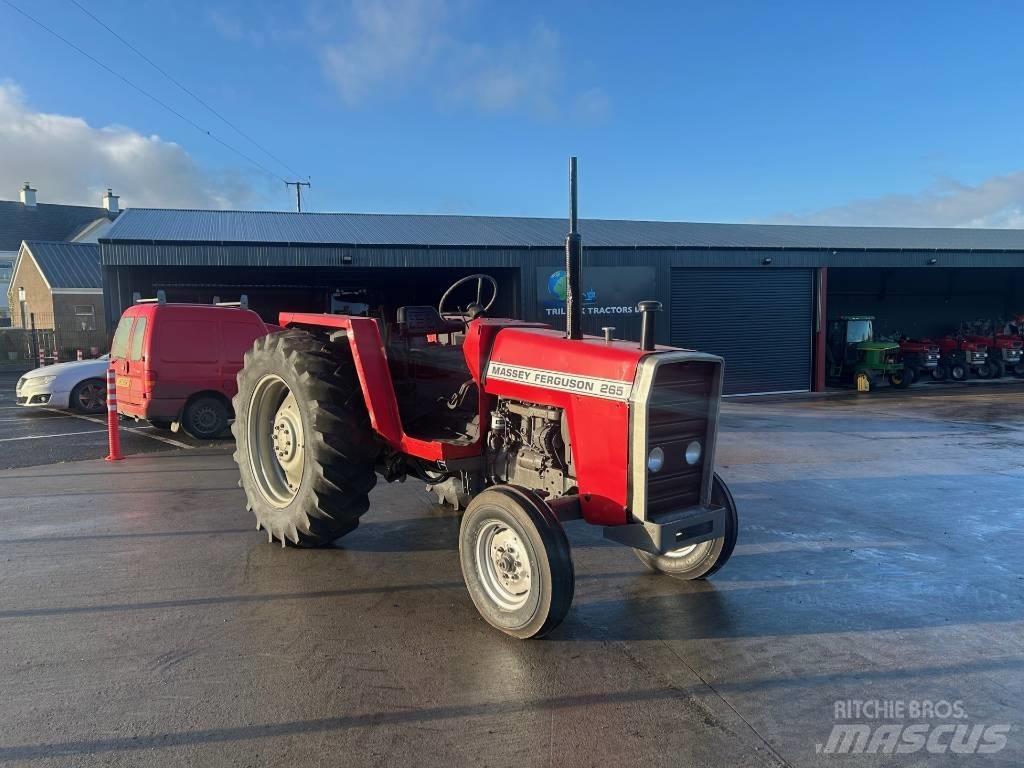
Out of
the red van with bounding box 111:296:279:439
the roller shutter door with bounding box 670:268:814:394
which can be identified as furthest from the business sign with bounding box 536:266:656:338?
the red van with bounding box 111:296:279:439

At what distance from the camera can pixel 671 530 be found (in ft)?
11.6

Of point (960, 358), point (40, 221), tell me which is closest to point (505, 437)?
point (960, 358)

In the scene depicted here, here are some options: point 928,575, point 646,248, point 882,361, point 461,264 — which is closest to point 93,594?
point 928,575

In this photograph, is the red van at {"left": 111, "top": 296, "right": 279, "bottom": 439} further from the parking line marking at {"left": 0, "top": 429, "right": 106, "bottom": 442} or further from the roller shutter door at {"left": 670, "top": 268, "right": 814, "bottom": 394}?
the roller shutter door at {"left": 670, "top": 268, "right": 814, "bottom": 394}

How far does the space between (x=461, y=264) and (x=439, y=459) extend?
1158cm

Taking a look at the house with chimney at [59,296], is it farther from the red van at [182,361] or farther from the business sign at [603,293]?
the business sign at [603,293]

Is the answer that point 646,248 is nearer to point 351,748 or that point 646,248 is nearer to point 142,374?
point 142,374

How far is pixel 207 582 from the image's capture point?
4.38 metres

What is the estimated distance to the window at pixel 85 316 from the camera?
92.6ft

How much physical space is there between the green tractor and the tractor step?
16766 mm

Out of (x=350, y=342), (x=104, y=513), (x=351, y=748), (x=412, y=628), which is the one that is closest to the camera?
(x=351, y=748)

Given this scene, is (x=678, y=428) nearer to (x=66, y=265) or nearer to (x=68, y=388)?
(x=68, y=388)

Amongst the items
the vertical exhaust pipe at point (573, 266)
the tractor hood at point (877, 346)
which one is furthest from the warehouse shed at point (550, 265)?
the vertical exhaust pipe at point (573, 266)

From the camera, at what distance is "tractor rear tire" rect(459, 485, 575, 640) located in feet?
11.1
